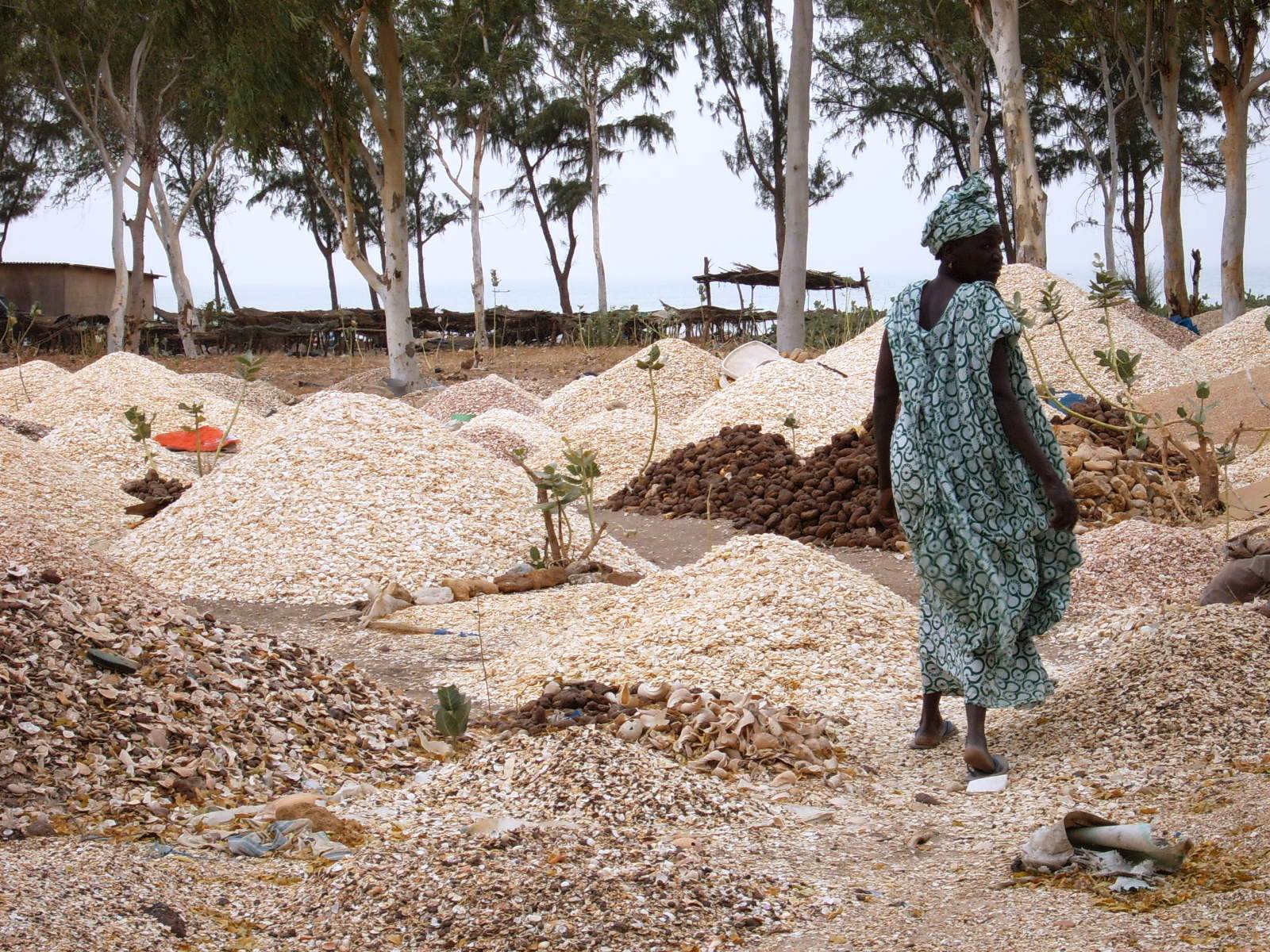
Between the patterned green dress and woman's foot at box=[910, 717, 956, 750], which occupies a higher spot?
the patterned green dress

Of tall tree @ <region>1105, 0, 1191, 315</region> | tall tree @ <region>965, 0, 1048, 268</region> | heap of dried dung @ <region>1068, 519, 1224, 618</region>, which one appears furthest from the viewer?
tall tree @ <region>1105, 0, 1191, 315</region>

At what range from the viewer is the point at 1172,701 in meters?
3.01

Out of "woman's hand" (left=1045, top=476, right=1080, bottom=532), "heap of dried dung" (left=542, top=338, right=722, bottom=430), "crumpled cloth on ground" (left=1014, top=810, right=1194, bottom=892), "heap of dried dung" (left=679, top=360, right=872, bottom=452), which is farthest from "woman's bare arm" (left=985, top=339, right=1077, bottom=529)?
"heap of dried dung" (left=542, top=338, right=722, bottom=430)

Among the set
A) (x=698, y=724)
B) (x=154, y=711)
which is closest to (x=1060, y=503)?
(x=698, y=724)

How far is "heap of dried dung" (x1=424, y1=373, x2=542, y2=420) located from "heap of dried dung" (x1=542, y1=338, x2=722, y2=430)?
0.22 metres

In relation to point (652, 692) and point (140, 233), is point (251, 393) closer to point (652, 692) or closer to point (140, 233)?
point (140, 233)

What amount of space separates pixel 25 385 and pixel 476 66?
462 inches

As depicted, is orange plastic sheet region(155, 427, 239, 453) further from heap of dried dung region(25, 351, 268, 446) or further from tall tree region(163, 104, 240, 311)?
tall tree region(163, 104, 240, 311)

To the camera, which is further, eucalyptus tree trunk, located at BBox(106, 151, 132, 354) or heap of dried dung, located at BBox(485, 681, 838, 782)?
eucalyptus tree trunk, located at BBox(106, 151, 132, 354)

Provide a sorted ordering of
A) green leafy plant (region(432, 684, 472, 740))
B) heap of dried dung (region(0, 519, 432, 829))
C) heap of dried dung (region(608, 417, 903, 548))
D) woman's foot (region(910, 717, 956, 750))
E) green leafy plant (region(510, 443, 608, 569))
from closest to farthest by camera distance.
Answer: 1. heap of dried dung (region(0, 519, 432, 829))
2. green leafy plant (region(432, 684, 472, 740))
3. woman's foot (region(910, 717, 956, 750))
4. green leafy plant (region(510, 443, 608, 569))
5. heap of dried dung (region(608, 417, 903, 548))

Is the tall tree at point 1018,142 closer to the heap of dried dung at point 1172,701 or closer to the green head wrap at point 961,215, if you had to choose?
the heap of dried dung at point 1172,701

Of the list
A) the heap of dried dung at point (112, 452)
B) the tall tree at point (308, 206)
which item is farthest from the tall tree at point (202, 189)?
the heap of dried dung at point (112, 452)

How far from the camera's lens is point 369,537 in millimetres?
5629

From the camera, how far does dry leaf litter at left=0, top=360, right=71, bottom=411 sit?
10.8m
